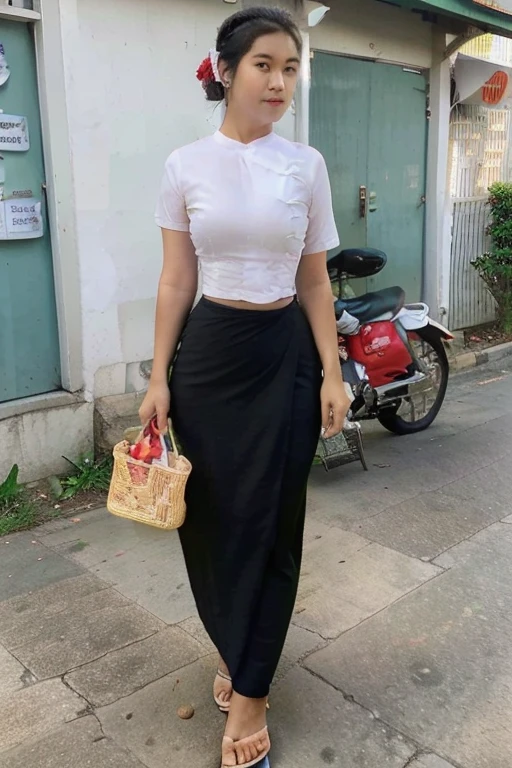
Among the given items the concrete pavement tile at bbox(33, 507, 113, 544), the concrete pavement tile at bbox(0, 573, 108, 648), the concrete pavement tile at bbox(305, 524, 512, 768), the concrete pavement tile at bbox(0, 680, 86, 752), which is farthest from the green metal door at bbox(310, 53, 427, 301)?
the concrete pavement tile at bbox(0, 680, 86, 752)

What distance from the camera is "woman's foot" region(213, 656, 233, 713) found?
2.33 m

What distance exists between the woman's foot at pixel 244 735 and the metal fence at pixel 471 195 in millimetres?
5778

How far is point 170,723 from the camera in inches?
90.5

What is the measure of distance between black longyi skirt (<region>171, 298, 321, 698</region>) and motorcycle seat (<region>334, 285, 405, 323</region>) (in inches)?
95.8

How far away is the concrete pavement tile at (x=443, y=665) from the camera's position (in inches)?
88.4

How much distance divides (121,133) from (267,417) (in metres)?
2.81

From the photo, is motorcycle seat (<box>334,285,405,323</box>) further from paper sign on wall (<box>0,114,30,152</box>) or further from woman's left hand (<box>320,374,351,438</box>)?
woman's left hand (<box>320,374,351,438</box>)

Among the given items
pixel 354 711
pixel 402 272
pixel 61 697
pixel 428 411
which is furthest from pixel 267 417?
pixel 402 272

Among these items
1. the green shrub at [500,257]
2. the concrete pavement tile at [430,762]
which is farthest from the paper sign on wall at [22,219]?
the green shrub at [500,257]

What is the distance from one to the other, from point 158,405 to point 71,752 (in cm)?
107

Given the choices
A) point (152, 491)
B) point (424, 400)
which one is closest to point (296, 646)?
point (152, 491)

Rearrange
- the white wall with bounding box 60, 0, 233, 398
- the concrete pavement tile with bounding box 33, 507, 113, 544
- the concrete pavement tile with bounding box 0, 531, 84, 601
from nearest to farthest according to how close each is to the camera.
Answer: the concrete pavement tile with bounding box 0, 531, 84, 601, the concrete pavement tile with bounding box 33, 507, 113, 544, the white wall with bounding box 60, 0, 233, 398

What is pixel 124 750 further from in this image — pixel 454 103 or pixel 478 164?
pixel 478 164

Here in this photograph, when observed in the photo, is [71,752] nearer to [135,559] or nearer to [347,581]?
[135,559]
